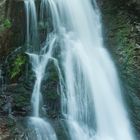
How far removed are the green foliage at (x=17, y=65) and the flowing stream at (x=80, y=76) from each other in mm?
252

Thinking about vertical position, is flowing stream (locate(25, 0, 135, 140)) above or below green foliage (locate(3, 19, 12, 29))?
below

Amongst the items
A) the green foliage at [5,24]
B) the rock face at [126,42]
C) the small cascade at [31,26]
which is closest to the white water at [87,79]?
the rock face at [126,42]

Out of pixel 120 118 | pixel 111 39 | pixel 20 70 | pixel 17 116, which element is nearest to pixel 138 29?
pixel 111 39

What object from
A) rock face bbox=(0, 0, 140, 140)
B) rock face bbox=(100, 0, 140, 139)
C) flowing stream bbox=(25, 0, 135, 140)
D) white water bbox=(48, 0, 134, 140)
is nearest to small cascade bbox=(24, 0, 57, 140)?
flowing stream bbox=(25, 0, 135, 140)

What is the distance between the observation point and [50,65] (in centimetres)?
977

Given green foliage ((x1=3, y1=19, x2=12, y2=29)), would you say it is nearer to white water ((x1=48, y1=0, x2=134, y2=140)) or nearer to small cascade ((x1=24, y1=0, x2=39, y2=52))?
small cascade ((x1=24, y1=0, x2=39, y2=52))

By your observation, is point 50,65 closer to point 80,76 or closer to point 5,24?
point 80,76

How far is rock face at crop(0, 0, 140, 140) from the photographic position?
9039 mm

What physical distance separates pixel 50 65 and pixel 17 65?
30.4 inches

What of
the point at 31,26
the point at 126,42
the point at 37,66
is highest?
the point at 31,26

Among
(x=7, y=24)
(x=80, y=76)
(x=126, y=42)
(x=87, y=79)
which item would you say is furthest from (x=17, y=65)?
(x=126, y=42)

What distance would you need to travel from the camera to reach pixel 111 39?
1136 cm

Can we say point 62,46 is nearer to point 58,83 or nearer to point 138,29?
point 58,83

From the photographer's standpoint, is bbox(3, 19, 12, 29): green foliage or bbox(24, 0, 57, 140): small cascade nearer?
bbox(24, 0, 57, 140): small cascade
